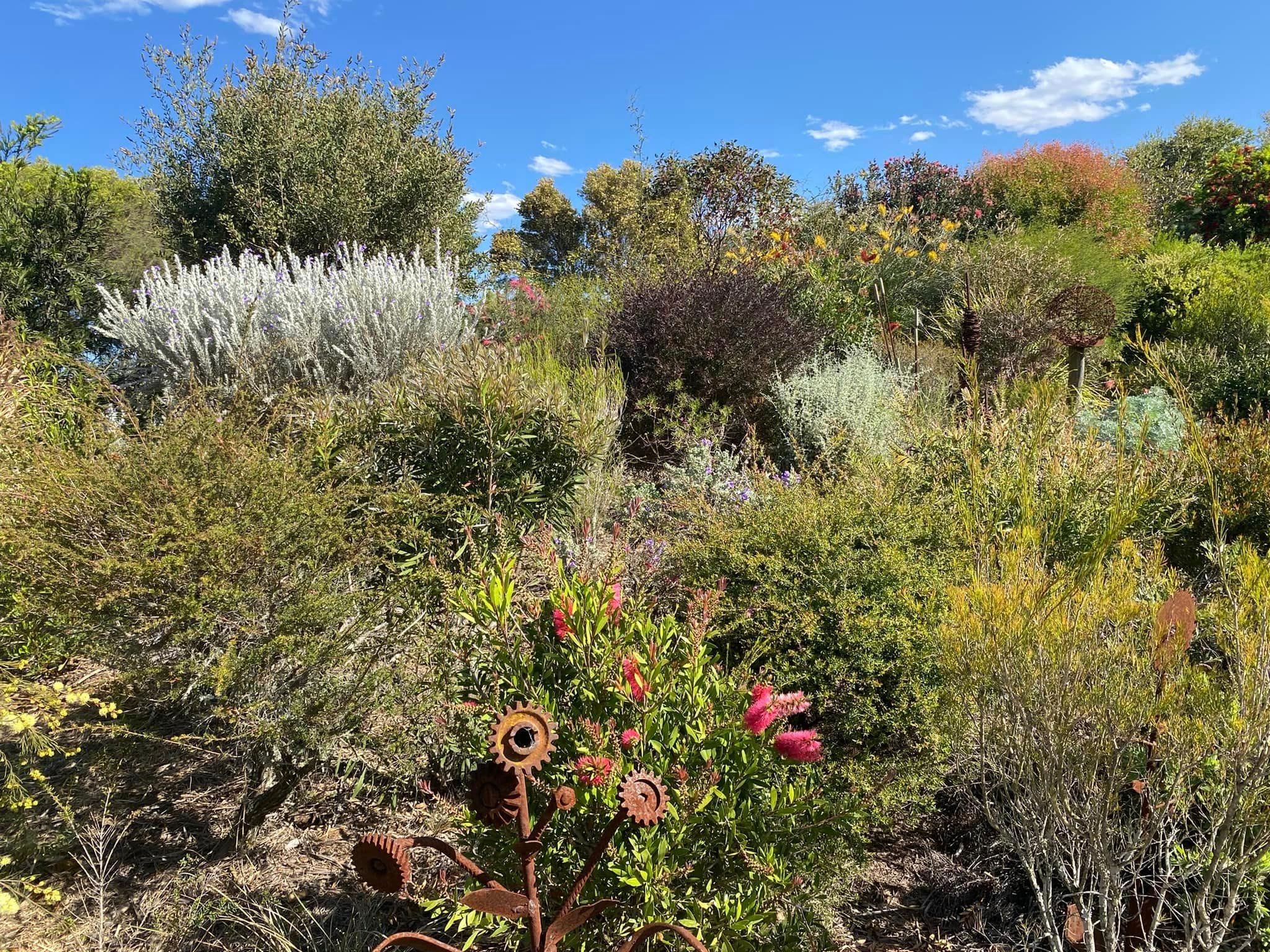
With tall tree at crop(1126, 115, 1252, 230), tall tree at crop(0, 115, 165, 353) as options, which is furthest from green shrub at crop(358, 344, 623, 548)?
tall tree at crop(1126, 115, 1252, 230)

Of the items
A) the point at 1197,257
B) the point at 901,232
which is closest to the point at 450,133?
the point at 901,232

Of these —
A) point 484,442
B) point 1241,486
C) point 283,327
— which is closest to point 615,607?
point 484,442

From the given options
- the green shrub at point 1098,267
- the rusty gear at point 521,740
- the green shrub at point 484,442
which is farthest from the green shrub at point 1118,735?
the green shrub at point 1098,267

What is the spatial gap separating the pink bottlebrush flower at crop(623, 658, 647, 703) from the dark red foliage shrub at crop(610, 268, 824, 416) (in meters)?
4.05

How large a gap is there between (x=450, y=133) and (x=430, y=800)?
8237mm

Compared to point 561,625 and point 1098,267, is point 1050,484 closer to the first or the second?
point 561,625

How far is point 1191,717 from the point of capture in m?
1.82

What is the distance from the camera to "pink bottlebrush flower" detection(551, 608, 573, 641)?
171cm

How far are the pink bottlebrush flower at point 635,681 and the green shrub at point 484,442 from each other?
5.43ft

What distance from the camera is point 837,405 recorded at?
5316 mm

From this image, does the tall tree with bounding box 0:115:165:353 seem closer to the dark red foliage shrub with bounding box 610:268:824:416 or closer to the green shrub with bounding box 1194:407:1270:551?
the dark red foliage shrub with bounding box 610:268:824:416

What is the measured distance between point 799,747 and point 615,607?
0.52 meters

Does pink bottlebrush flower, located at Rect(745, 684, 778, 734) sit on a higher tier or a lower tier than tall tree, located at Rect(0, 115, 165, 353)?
lower

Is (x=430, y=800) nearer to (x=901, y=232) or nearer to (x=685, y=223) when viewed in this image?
(x=685, y=223)
